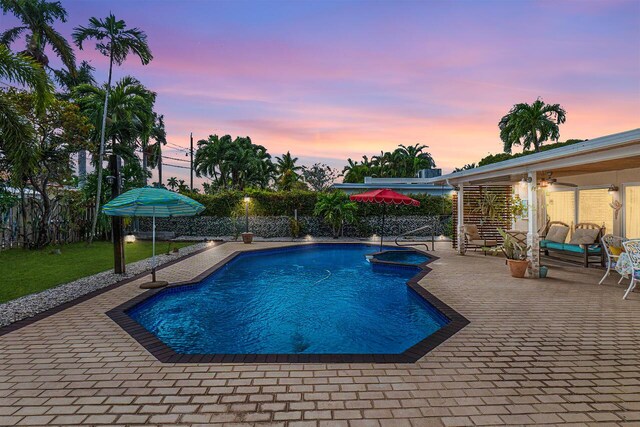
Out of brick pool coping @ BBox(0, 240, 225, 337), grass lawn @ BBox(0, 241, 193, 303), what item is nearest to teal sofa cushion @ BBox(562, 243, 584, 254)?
brick pool coping @ BBox(0, 240, 225, 337)

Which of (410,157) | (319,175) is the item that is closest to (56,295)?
(410,157)

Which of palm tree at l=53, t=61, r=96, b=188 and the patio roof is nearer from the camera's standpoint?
the patio roof

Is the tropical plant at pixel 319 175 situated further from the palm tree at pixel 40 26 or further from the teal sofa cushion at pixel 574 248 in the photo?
the teal sofa cushion at pixel 574 248

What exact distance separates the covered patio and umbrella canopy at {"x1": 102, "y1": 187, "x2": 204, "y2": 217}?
25.9ft

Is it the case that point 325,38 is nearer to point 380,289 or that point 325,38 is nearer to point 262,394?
point 380,289

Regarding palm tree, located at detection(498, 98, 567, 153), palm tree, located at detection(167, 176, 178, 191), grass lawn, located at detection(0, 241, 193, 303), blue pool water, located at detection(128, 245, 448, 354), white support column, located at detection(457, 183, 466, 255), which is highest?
palm tree, located at detection(498, 98, 567, 153)

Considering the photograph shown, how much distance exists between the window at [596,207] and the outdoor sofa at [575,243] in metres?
0.23

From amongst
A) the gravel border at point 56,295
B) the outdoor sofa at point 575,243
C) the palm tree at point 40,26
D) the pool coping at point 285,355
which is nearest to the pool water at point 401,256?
the outdoor sofa at point 575,243

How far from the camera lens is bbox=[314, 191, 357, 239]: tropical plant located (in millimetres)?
17391

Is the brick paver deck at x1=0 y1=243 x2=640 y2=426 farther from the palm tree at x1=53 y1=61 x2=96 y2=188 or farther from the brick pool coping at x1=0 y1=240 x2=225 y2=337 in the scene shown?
the palm tree at x1=53 y1=61 x2=96 y2=188

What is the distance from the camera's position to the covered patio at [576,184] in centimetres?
623

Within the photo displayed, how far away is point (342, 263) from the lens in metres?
11.6

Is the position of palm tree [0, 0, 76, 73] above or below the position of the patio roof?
above

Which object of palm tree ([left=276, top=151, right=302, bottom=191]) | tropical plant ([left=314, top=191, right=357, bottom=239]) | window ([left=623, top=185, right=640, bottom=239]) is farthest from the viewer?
palm tree ([left=276, top=151, right=302, bottom=191])
